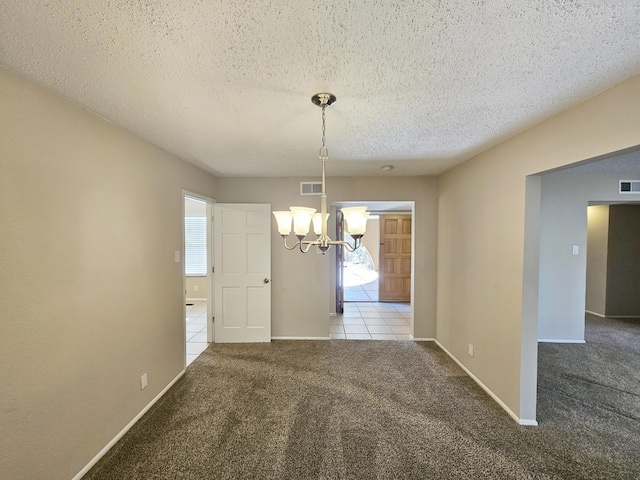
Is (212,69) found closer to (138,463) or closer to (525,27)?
(525,27)

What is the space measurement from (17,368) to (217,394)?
1.66m

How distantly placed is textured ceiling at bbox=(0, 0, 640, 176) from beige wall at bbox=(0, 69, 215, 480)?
270 millimetres

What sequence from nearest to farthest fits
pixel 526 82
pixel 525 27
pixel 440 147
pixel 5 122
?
pixel 525 27
pixel 5 122
pixel 526 82
pixel 440 147

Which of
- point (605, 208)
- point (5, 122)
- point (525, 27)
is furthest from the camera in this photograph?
point (605, 208)

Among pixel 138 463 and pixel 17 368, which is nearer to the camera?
pixel 17 368

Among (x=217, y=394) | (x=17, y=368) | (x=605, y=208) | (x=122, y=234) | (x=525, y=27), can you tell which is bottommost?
(x=217, y=394)

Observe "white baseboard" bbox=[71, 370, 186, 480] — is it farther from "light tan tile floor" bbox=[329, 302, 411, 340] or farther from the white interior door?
"light tan tile floor" bbox=[329, 302, 411, 340]

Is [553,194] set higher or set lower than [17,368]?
higher

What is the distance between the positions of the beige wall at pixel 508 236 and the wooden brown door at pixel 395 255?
9.93ft

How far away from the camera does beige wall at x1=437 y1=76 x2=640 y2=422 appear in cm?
162

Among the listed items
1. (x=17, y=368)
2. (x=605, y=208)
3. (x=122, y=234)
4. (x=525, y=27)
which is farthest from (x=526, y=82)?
(x=605, y=208)

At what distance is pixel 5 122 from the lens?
136 cm

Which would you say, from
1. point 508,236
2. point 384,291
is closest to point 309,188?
point 508,236

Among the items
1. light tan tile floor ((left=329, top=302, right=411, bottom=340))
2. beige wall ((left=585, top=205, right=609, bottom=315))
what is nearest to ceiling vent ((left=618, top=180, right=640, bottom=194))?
beige wall ((left=585, top=205, right=609, bottom=315))
